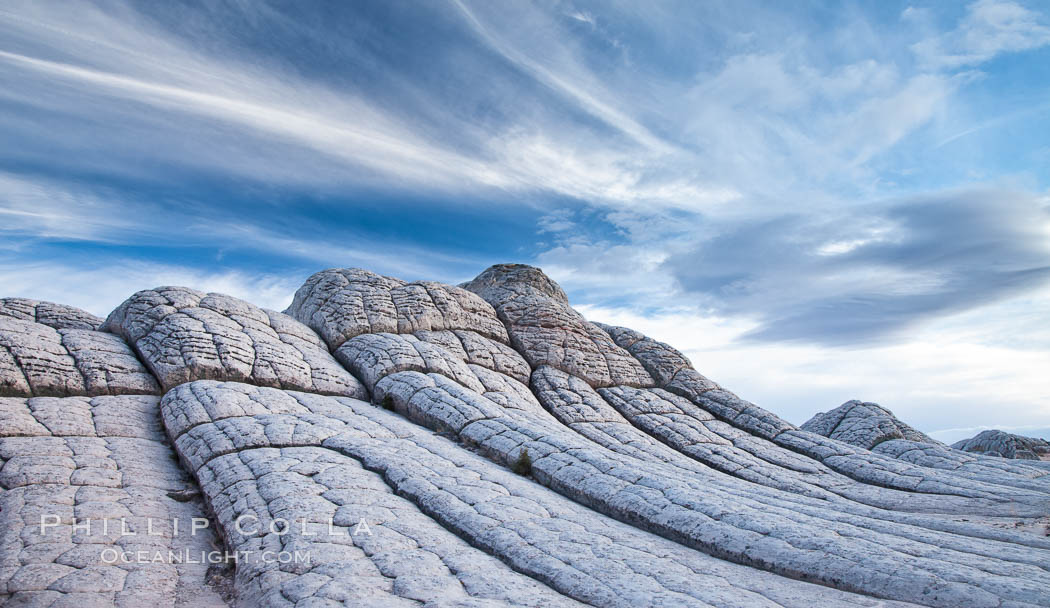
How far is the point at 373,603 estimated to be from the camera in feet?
20.2

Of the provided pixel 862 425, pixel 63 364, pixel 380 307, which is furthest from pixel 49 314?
pixel 862 425

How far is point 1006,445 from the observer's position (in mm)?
31266

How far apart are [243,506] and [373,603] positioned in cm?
376

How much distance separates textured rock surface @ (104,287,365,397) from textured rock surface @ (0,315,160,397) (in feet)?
1.70

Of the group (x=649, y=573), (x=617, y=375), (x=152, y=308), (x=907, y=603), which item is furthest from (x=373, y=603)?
(x=617, y=375)

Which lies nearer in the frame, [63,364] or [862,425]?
[63,364]

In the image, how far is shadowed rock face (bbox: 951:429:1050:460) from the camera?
99.2 ft

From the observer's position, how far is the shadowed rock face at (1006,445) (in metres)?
30.2

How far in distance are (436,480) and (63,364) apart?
9.95 meters

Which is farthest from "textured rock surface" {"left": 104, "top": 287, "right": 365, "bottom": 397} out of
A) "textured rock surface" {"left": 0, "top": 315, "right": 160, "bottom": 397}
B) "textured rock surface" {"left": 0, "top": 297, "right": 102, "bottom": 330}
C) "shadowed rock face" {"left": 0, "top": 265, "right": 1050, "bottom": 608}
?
"textured rock surface" {"left": 0, "top": 297, "right": 102, "bottom": 330}

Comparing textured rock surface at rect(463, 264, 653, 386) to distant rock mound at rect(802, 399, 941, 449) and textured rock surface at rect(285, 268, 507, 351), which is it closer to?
textured rock surface at rect(285, 268, 507, 351)

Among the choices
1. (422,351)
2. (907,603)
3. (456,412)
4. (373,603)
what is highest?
(422,351)

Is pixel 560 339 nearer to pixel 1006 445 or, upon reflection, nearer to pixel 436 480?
pixel 436 480

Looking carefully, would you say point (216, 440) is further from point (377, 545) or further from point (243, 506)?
point (377, 545)
